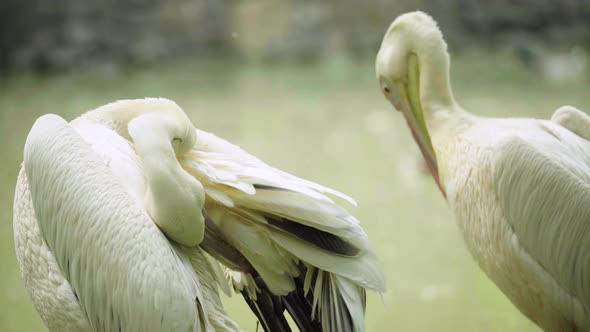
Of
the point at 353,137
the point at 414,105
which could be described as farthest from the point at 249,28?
the point at 414,105

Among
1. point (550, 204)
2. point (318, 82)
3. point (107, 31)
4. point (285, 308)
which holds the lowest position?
point (318, 82)

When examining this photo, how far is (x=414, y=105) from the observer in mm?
2613

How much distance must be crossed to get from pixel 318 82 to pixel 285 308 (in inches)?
166

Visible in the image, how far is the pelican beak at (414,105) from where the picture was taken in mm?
2590

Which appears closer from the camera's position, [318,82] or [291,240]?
[291,240]

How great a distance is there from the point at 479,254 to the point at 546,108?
310 centimetres

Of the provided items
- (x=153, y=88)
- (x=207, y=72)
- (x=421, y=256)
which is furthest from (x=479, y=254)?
(x=207, y=72)

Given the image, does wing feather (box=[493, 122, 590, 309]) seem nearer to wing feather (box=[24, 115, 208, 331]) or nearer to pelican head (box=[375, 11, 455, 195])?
pelican head (box=[375, 11, 455, 195])

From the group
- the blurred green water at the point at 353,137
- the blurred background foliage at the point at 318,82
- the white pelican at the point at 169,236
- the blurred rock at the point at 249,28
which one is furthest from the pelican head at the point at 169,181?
the blurred rock at the point at 249,28

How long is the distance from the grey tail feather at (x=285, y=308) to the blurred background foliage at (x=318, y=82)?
117 cm

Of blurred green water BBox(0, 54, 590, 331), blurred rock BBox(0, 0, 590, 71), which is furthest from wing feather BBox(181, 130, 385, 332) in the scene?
blurred rock BBox(0, 0, 590, 71)

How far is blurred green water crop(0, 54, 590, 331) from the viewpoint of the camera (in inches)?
122

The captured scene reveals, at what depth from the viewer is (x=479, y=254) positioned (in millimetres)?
2279

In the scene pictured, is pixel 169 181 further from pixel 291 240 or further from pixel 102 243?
pixel 291 240
